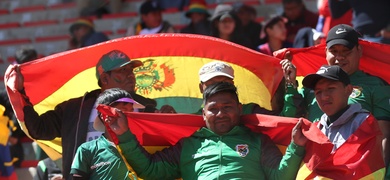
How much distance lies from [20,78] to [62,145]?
2.06 feet

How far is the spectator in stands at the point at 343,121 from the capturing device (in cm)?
654

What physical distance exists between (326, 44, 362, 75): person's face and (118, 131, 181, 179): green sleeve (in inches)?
50.8

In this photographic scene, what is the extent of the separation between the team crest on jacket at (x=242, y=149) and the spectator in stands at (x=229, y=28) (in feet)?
13.5

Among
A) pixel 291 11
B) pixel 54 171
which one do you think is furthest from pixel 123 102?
pixel 291 11

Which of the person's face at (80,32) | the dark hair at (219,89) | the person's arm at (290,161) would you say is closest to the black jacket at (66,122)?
the dark hair at (219,89)

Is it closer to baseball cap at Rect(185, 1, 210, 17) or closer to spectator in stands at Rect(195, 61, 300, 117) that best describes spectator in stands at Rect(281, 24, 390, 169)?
spectator in stands at Rect(195, 61, 300, 117)

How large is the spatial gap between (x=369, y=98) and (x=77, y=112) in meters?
2.13

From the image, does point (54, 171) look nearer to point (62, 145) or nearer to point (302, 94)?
point (62, 145)

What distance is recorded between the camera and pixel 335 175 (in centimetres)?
652

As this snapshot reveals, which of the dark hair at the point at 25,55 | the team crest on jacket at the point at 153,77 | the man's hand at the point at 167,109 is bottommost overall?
the dark hair at the point at 25,55

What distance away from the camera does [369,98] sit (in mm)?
7340

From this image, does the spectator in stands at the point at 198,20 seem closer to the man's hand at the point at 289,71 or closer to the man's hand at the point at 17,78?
the man's hand at the point at 17,78

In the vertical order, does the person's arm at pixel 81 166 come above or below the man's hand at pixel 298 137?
below

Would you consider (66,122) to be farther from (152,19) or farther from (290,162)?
(152,19)
